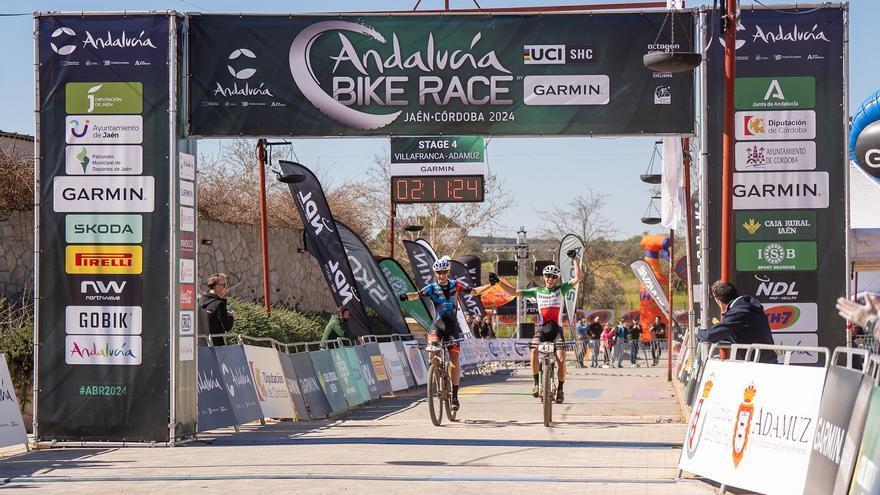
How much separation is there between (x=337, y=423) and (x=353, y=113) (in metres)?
5.04

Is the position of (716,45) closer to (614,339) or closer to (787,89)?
(787,89)

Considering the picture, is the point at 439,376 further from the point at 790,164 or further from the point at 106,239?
the point at 790,164

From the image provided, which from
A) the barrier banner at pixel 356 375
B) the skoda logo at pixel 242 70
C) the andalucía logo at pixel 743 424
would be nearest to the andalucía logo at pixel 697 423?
the andalucía logo at pixel 743 424

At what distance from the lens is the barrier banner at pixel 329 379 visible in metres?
19.4

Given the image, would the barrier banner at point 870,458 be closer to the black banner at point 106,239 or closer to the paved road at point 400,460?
the paved road at point 400,460

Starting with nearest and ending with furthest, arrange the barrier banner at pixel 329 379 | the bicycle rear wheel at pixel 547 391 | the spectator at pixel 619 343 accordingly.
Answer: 1. the bicycle rear wheel at pixel 547 391
2. the barrier banner at pixel 329 379
3. the spectator at pixel 619 343

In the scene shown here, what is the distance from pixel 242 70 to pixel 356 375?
8.66 m

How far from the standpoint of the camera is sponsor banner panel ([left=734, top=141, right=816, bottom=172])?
14047mm

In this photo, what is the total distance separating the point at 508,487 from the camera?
1005 cm

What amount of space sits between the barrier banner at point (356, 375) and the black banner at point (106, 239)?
7.33m

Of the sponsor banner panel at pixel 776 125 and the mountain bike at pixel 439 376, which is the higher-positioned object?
the sponsor banner panel at pixel 776 125

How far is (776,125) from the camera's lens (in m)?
14.1

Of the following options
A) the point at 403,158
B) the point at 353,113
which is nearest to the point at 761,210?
the point at 353,113

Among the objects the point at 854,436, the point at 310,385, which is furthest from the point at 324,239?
the point at 854,436
